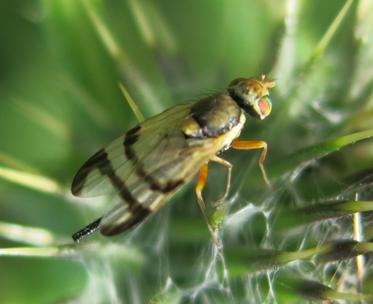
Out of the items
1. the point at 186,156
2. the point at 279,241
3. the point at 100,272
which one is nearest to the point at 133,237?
the point at 100,272

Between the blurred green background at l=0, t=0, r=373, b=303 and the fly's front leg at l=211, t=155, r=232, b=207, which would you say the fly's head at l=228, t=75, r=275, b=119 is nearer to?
the blurred green background at l=0, t=0, r=373, b=303

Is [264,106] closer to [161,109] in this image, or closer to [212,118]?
[212,118]

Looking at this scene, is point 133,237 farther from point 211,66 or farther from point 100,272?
point 211,66

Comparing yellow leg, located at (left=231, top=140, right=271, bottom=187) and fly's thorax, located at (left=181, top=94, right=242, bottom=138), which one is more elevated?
fly's thorax, located at (left=181, top=94, right=242, bottom=138)

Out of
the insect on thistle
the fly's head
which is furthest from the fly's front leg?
the fly's head

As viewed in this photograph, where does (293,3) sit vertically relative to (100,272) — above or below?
above

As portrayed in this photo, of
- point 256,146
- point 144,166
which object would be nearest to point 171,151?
point 144,166
